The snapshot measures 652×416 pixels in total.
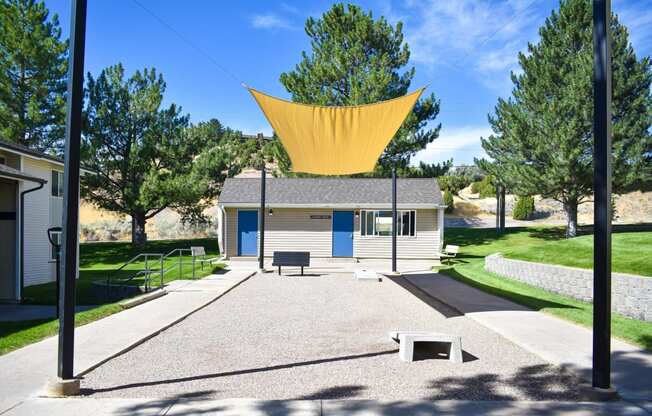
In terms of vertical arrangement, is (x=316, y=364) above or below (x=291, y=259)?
below

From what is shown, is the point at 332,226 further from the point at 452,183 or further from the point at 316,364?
the point at 452,183

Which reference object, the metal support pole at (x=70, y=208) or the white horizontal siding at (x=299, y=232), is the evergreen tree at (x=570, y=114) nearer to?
the white horizontal siding at (x=299, y=232)

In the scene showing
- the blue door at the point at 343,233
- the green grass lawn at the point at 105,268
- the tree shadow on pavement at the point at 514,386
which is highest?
the blue door at the point at 343,233

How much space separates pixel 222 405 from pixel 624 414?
3428 mm

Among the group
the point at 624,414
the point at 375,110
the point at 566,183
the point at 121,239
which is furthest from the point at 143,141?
the point at 624,414

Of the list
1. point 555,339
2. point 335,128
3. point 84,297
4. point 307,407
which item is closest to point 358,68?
point 335,128

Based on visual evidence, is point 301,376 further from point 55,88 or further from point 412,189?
point 55,88

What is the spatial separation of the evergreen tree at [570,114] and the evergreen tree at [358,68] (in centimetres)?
532

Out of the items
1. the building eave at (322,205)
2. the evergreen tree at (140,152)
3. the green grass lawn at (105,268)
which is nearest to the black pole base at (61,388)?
the green grass lawn at (105,268)

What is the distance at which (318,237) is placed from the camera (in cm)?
2153

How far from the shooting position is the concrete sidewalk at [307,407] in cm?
400

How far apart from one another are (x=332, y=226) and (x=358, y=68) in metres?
11.1

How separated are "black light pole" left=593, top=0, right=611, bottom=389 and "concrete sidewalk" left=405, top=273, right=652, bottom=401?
1.58ft

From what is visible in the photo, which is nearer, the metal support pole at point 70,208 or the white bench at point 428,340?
the metal support pole at point 70,208
